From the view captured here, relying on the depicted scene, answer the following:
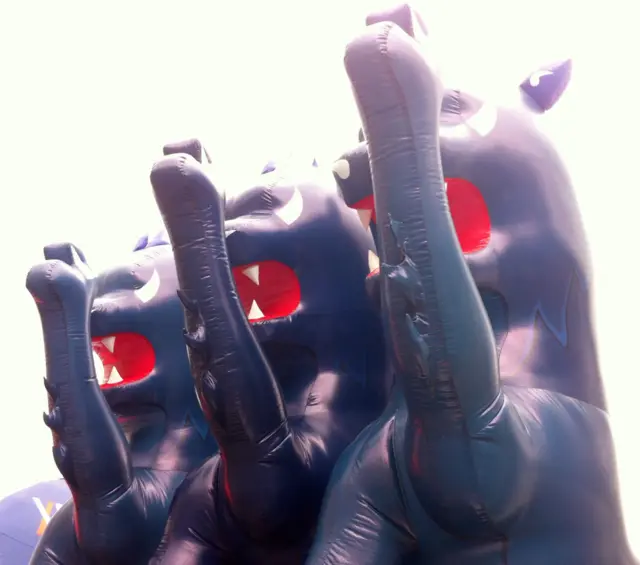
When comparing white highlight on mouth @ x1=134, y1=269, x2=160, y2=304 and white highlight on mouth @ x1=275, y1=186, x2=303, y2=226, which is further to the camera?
white highlight on mouth @ x1=134, y1=269, x2=160, y2=304

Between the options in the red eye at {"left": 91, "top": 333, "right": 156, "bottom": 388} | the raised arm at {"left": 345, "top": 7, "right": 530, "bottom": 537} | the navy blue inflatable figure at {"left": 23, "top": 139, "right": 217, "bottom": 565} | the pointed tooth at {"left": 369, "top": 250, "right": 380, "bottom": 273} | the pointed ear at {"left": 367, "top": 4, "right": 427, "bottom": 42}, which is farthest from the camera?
the red eye at {"left": 91, "top": 333, "right": 156, "bottom": 388}

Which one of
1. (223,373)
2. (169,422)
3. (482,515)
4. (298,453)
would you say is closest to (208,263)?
(223,373)

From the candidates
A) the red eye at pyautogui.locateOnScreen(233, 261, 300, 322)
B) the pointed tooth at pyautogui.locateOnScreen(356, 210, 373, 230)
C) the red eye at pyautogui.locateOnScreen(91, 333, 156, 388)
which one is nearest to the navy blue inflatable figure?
the red eye at pyautogui.locateOnScreen(91, 333, 156, 388)

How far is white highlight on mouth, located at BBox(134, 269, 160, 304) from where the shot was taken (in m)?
1.96

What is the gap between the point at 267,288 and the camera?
168 centimetres

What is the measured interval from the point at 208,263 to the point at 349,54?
46cm

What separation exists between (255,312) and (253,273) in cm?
8

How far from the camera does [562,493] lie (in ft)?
3.47

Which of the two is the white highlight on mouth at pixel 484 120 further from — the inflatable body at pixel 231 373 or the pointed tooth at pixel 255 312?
the pointed tooth at pixel 255 312

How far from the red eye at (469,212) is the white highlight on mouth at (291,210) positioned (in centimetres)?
49

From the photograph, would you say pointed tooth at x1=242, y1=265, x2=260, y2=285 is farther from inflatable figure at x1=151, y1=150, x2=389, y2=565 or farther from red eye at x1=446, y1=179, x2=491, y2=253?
red eye at x1=446, y1=179, x2=491, y2=253

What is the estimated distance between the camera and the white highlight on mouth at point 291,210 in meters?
1.68

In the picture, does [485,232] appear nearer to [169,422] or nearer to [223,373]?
[223,373]

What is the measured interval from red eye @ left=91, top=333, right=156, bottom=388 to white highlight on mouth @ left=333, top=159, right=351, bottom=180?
865 millimetres
